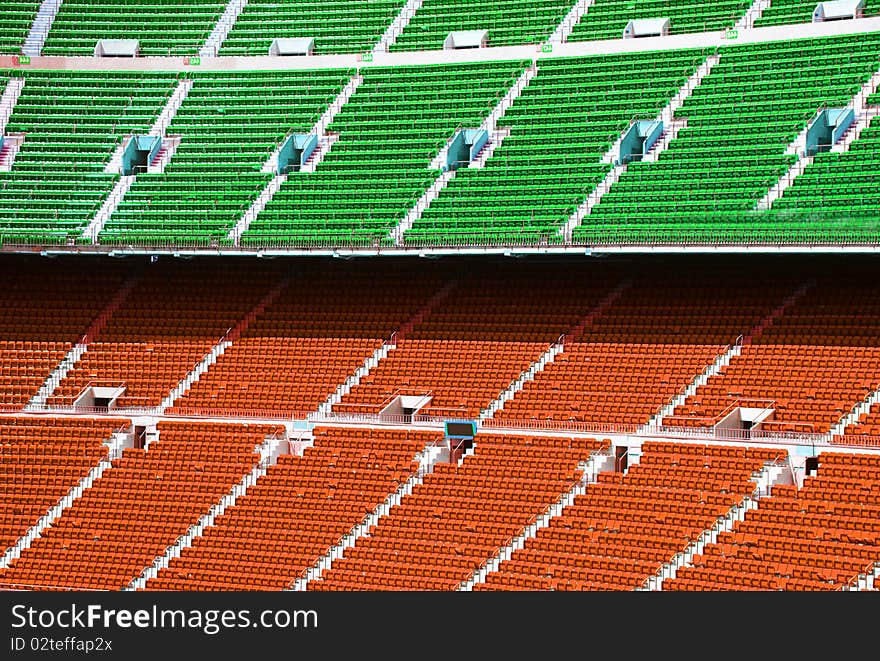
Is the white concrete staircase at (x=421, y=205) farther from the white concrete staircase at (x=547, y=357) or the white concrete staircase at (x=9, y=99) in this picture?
the white concrete staircase at (x=9, y=99)

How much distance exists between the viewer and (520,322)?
1948 inches

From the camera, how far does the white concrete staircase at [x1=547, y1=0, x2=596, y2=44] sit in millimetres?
55062

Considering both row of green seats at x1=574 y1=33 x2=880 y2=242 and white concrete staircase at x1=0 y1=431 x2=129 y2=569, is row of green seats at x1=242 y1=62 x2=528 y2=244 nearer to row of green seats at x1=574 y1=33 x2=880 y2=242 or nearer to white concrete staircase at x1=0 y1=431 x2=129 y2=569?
row of green seats at x1=574 y1=33 x2=880 y2=242

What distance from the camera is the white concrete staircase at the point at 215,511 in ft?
148

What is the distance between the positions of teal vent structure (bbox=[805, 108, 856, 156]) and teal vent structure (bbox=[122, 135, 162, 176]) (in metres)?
19.8

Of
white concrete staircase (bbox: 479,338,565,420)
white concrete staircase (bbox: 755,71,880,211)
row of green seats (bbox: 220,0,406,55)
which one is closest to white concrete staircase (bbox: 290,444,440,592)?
white concrete staircase (bbox: 479,338,565,420)

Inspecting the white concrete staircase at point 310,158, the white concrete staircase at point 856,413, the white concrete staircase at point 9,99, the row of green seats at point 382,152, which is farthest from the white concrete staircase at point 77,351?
the white concrete staircase at point 856,413

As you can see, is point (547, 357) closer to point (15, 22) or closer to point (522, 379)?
point (522, 379)

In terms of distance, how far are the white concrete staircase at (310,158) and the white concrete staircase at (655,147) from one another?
348 inches

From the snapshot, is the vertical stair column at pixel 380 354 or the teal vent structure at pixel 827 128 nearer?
A: the teal vent structure at pixel 827 128

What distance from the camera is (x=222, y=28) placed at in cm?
5897

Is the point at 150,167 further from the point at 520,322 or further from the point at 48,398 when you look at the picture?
the point at 520,322

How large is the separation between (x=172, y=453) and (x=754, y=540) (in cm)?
1648

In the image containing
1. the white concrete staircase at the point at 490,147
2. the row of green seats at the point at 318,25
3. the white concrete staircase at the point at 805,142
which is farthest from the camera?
the row of green seats at the point at 318,25
